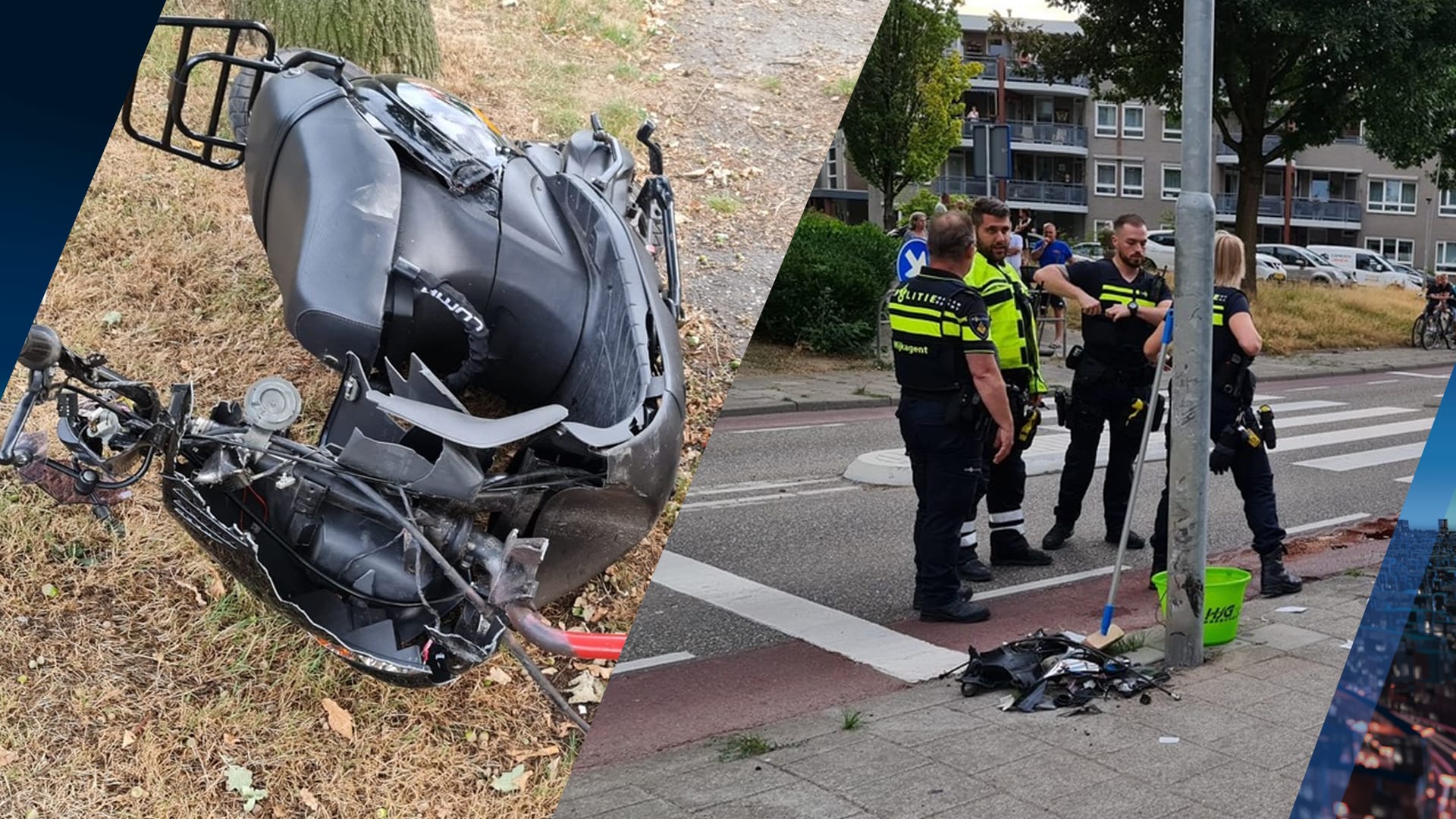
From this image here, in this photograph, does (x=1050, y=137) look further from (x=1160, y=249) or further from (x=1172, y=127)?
(x=1160, y=249)

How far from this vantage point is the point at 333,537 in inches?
129

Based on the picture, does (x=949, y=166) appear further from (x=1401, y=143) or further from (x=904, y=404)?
(x=1401, y=143)

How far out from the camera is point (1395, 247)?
13.1ft

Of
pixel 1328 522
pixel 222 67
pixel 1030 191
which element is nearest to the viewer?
pixel 222 67

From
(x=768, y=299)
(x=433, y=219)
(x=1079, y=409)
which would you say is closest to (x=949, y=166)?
(x=768, y=299)

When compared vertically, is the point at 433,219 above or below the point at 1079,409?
above

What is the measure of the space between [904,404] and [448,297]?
167 cm

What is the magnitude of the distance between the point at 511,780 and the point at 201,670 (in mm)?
964

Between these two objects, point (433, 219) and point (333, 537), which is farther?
point (433, 219)

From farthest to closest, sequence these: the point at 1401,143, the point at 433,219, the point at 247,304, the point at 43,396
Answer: the point at 247,304, the point at 433,219, the point at 1401,143, the point at 43,396

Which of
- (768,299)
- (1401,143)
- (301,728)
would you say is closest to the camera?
(301,728)

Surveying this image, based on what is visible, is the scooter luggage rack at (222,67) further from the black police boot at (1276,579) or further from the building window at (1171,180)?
the black police boot at (1276,579)

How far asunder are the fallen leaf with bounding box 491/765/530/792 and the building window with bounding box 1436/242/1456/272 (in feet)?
9.95

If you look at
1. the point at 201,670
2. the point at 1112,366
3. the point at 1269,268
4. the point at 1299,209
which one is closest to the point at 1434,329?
the point at 1299,209
